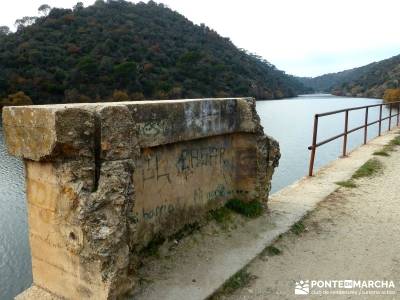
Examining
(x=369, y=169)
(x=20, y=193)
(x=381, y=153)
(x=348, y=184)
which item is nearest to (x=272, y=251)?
(x=348, y=184)

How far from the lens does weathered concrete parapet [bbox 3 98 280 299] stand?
9.55 ft

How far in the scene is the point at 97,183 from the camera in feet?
10.00

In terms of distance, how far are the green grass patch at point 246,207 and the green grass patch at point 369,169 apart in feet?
9.24

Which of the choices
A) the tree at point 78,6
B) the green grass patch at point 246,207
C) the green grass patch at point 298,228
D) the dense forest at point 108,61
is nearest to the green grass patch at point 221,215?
the green grass patch at point 246,207

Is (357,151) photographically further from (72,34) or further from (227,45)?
(227,45)

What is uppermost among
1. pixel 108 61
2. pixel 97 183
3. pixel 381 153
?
pixel 108 61

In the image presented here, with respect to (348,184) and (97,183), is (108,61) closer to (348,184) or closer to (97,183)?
(348,184)

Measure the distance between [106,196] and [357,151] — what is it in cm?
810

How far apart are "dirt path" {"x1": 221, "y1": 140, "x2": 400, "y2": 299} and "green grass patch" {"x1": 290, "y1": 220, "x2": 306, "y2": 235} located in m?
0.05

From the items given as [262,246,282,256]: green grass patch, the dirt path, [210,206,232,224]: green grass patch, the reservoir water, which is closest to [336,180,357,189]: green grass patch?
the dirt path

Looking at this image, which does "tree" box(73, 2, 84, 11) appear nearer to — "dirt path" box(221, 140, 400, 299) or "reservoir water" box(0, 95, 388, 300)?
"reservoir water" box(0, 95, 388, 300)

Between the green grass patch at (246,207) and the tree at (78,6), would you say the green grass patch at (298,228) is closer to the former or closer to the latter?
the green grass patch at (246,207)

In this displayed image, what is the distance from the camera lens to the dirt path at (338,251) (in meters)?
3.53

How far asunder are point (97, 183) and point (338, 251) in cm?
262
